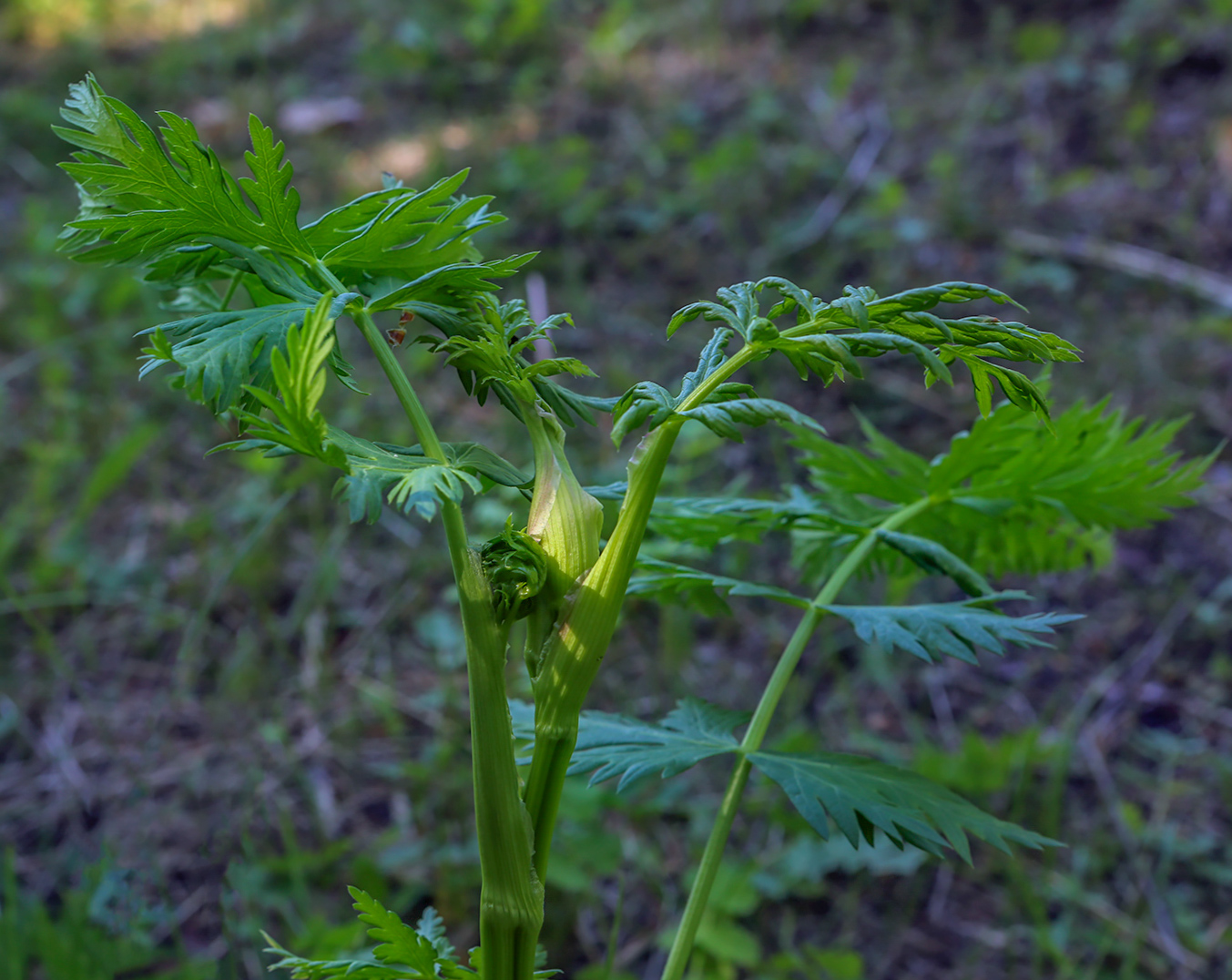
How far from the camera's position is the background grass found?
185cm

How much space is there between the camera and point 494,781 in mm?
683

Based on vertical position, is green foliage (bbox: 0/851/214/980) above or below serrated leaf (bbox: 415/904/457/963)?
below

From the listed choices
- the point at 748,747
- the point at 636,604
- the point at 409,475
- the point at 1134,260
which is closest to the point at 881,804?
the point at 748,747

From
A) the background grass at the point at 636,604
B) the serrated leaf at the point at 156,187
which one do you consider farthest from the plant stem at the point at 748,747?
the serrated leaf at the point at 156,187

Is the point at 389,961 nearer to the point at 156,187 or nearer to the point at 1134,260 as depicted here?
the point at 156,187

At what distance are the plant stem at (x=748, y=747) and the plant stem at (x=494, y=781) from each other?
0.60 feet

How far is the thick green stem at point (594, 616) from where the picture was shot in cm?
70

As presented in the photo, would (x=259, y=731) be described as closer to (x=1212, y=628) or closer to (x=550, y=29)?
(x=1212, y=628)

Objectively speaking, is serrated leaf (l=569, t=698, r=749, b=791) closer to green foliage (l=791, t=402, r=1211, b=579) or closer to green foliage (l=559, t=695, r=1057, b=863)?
green foliage (l=559, t=695, r=1057, b=863)

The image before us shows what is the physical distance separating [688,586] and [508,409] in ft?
1.01

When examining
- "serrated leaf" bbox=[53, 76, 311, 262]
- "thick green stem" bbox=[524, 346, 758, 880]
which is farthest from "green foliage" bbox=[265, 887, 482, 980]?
"serrated leaf" bbox=[53, 76, 311, 262]

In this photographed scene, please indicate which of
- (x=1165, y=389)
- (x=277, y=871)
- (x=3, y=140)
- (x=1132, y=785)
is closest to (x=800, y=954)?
(x=1132, y=785)

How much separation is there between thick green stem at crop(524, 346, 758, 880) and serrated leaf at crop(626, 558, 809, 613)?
9.0 inches

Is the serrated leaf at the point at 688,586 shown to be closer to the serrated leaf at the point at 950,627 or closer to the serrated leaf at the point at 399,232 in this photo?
the serrated leaf at the point at 950,627
